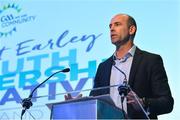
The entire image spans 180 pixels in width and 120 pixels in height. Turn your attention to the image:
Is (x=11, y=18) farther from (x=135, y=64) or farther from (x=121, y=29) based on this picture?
(x=135, y=64)

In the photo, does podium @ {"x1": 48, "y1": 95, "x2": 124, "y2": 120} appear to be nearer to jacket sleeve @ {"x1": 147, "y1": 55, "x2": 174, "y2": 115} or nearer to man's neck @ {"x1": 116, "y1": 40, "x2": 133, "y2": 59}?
jacket sleeve @ {"x1": 147, "y1": 55, "x2": 174, "y2": 115}

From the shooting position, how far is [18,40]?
367 centimetres

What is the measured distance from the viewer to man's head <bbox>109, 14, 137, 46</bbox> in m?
2.37

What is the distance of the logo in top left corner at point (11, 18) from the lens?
3.69 meters

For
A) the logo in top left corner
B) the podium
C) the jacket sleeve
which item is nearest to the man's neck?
the jacket sleeve

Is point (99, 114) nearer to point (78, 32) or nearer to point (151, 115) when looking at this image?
point (151, 115)

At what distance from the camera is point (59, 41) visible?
11.2 ft

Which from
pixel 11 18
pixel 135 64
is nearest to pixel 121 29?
pixel 135 64

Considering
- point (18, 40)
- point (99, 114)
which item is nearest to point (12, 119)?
A: point (99, 114)

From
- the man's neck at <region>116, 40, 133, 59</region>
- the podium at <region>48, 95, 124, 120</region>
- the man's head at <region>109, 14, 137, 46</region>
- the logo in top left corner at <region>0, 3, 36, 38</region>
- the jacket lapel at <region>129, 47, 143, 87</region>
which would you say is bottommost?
the podium at <region>48, 95, 124, 120</region>

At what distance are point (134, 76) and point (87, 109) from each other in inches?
21.5

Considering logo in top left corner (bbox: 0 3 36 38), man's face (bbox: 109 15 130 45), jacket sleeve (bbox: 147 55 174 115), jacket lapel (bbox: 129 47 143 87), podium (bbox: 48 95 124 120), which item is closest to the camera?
podium (bbox: 48 95 124 120)

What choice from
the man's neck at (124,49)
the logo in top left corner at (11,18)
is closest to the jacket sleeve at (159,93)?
the man's neck at (124,49)

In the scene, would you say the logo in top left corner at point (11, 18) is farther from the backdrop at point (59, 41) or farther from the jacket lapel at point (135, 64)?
the jacket lapel at point (135, 64)
